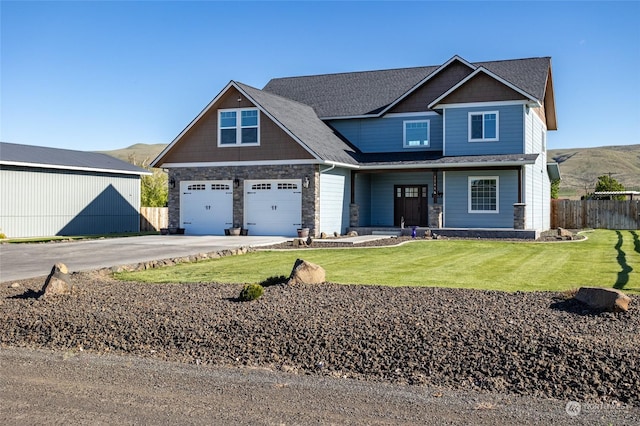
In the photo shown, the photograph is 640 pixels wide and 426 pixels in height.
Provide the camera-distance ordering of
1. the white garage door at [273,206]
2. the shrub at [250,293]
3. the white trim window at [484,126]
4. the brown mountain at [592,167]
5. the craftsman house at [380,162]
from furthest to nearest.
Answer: the brown mountain at [592,167] → the white trim window at [484,126] → the white garage door at [273,206] → the craftsman house at [380,162] → the shrub at [250,293]

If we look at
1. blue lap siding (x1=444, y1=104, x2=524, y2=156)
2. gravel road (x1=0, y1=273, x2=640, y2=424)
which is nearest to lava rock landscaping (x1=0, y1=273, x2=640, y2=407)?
gravel road (x1=0, y1=273, x2=640, y2=424)

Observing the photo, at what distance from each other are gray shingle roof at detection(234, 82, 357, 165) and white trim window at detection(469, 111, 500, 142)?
5.08 metres

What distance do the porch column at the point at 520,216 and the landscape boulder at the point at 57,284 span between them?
18.4 m

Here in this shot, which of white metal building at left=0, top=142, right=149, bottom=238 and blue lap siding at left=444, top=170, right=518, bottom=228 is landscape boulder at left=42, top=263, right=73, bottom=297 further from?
blue lap siding at left=444, top=170, right=518, bottom=228

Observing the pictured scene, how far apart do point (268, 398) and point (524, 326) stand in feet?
10.8

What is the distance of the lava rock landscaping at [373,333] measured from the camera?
6348mm

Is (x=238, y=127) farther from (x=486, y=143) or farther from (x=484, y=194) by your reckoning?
(x=484, y=194)

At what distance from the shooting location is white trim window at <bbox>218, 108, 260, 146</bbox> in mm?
26594

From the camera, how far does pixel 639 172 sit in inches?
4798

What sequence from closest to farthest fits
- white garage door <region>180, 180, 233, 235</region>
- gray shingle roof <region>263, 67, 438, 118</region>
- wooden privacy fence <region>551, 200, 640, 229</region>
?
white garage door <region>180, 180, 233, 235</region>
gray shingle roof <region>263, 67, 438, 118</region>
wooden privacy fence <region>551, 200, 640, 229</region>

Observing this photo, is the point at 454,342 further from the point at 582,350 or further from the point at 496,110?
the point at 496,110

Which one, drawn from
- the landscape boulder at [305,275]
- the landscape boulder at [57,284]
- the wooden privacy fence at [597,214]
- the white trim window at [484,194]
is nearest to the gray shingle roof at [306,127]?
the white trim window at [484,194]

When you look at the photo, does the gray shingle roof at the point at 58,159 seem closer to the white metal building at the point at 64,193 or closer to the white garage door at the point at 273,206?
the white metal building at the point at 64,193

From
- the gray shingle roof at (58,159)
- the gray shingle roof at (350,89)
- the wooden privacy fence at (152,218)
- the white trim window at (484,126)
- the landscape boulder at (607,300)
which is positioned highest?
the gray shingle roof at (350,89)
